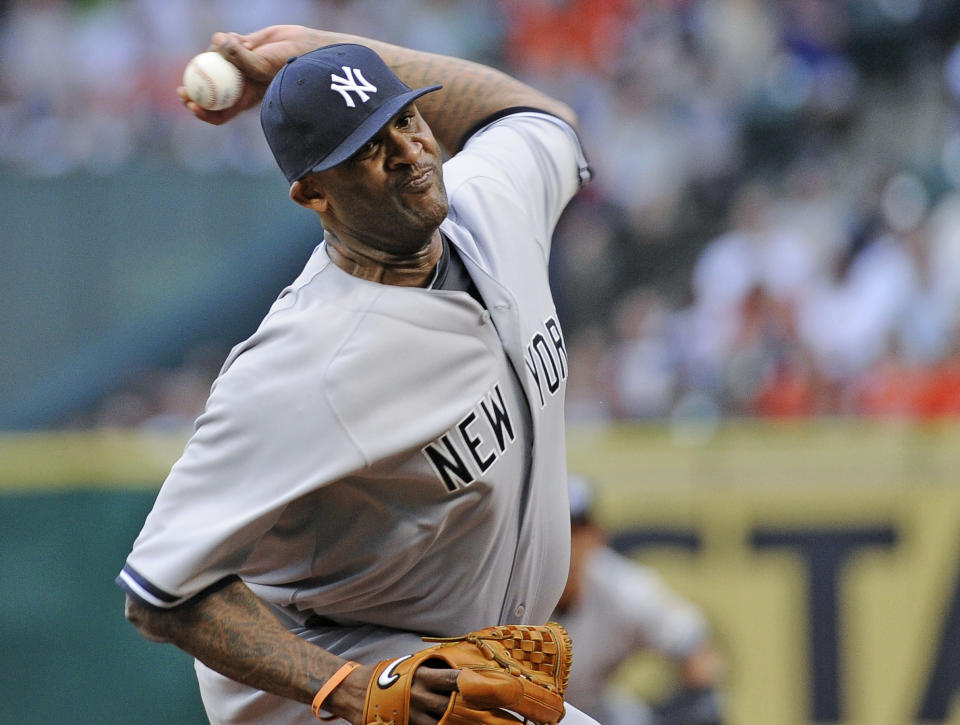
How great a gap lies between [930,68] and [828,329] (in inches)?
111

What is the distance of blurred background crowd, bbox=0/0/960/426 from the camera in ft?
25.5

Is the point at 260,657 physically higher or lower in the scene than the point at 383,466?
lower

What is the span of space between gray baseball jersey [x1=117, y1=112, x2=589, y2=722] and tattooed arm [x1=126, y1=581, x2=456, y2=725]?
4 centimetres

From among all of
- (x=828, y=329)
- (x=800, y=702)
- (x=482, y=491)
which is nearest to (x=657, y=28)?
(x=828, y=329)

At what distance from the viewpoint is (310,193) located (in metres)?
2.53

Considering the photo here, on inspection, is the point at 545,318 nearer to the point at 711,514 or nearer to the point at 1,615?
the point at 711,514

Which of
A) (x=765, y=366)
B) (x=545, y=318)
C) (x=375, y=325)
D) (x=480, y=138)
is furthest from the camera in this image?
(x=765, y=366)

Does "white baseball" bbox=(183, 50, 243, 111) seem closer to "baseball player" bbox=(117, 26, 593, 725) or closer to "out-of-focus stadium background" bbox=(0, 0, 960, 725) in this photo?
"baseball player" bbox=(117, 26, 593, 725)

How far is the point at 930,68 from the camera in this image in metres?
9.64

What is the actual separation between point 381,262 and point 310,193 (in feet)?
0.59

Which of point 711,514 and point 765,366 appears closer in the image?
point 711,514

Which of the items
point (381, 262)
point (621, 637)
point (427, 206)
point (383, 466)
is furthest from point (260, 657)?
point (621, 637)

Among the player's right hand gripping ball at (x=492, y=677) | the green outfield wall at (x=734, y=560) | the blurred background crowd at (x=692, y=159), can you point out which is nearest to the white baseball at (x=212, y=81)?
the player's right hand gripping ball at (x=492, y=677)

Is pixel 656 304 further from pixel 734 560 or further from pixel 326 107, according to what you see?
pixel 326 107
